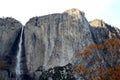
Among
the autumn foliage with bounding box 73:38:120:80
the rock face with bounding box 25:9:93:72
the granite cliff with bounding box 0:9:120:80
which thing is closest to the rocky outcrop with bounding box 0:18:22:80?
the granite cliff with bounding box 0:9:120:80

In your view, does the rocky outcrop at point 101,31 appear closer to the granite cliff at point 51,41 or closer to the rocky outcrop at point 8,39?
the granite cliff at point 51,41

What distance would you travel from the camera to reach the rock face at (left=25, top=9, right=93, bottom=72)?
6631cm

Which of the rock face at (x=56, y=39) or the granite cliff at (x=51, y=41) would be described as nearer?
the granite cliff at (x=51, y=41)

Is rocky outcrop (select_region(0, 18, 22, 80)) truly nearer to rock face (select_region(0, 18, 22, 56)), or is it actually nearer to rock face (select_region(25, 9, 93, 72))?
rock face (select_region(0, 18, 22, 56))

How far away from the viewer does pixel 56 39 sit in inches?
2662

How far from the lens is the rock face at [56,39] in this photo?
6631 cm

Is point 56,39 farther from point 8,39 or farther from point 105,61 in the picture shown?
point 105,61

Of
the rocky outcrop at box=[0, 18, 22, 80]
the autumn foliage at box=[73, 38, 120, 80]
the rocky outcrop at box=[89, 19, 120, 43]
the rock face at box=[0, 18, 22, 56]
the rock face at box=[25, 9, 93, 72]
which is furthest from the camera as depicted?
the rocky outcrop at box=[89, 19, 120, 43]

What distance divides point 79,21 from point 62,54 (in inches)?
242

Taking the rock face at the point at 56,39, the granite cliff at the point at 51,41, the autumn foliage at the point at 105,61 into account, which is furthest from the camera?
the rock face at the point at 56,39

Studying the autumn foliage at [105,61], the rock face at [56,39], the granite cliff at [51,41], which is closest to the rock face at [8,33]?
the granite cliff at [51,41]

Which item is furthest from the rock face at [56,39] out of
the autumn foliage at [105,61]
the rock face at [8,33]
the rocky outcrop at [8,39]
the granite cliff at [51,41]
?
the autumn foliage at [105,61]

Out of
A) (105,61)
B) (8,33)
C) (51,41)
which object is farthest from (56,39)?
(105,61)

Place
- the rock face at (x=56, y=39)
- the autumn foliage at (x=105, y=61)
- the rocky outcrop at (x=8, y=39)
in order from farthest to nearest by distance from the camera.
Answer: the rocky outcrop at (x=8, y=39)
the rock face at (x=56, y=39)
the autumn foliage at (x=105, y=61)
